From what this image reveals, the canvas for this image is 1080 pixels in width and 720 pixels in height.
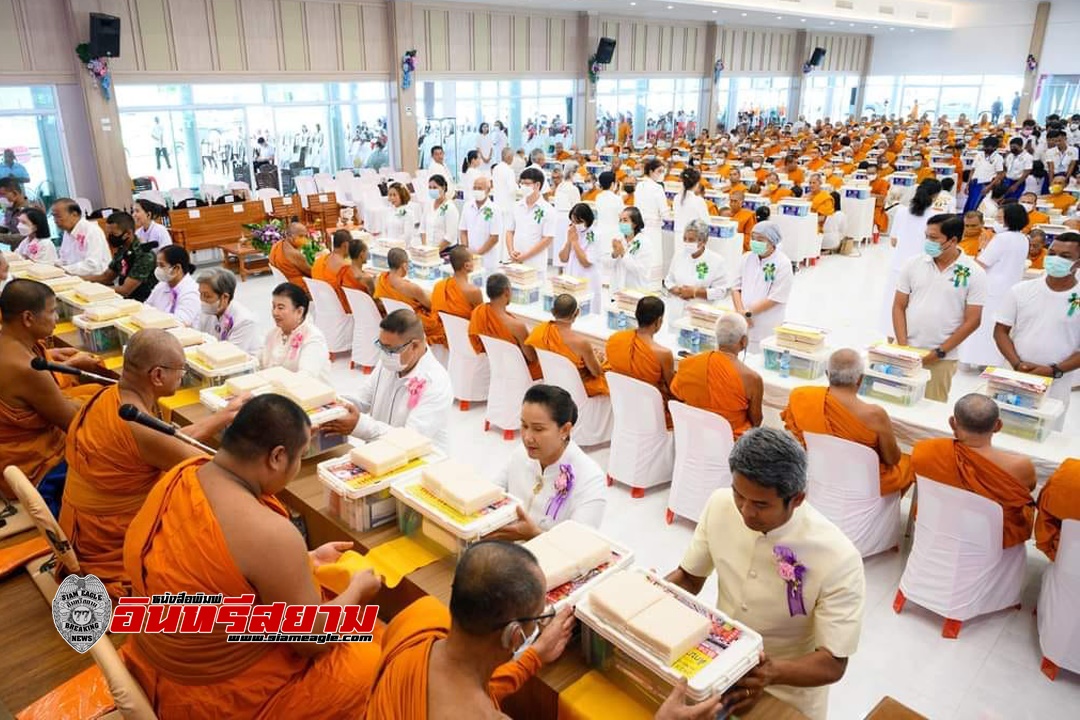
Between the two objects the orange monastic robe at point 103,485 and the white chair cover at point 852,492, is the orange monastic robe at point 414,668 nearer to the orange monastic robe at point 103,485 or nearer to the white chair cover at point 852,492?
the orange monastic robe at point 103,485

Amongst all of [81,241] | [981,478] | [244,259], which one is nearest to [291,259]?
[81,241]

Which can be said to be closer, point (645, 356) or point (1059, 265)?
point (645, 356)

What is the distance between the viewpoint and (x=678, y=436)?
3992 millimetres

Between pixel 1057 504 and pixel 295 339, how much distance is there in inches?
141

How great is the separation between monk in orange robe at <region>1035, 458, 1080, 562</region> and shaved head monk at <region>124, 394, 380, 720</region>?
2.68m

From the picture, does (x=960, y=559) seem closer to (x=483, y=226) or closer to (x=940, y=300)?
(x=940, y=300)

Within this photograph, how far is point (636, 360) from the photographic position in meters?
4.27

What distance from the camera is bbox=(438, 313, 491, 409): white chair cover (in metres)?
5.53

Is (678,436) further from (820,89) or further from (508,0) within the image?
(820,89)

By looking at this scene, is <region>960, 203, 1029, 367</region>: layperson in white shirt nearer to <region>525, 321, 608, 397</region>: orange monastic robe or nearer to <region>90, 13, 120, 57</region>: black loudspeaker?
<region>525, 321, 608, 397</region>: orange monastic robe

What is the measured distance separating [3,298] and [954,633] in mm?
4471

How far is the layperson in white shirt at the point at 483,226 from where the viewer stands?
843 cm

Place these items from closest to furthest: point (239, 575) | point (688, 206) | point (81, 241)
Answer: point (239, 575) < point (81, 241) < point (688, 206)

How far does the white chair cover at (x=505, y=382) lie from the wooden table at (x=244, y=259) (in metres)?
5.35
